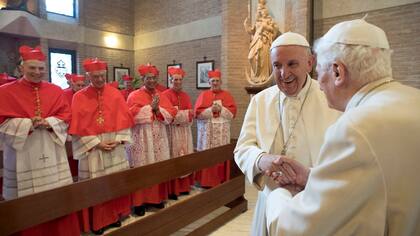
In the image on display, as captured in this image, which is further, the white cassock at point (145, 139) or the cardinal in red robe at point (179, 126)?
the cardinal in red robe at point (179, 126)

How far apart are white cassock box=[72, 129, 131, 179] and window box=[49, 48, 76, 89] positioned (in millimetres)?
7745

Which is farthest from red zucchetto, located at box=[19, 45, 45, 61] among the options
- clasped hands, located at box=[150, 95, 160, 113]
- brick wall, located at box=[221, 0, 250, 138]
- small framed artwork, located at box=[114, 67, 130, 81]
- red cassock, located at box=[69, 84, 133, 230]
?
small framed artwork, located at box=[114, 67, 130, 81]

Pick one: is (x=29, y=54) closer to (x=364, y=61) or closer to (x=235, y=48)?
(x=364, y=61)

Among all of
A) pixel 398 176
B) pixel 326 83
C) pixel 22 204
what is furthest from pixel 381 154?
pixel 22 204

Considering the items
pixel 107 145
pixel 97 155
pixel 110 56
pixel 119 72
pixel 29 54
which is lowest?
pixel 97 155

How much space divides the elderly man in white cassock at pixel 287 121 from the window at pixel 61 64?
1040 cm

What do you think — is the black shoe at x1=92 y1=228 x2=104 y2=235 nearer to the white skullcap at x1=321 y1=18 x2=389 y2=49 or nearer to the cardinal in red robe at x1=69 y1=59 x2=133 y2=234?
the cardinal in red robe at x1=69 y1=59 x2=133 y2=234

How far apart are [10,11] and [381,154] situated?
34.8ft

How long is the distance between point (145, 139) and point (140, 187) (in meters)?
1.89

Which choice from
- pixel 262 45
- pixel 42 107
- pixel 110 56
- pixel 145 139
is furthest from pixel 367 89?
pixel 110 56

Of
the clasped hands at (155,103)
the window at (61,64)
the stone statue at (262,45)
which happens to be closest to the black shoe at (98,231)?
the clasped hands at (155,103)

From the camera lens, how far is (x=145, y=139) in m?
5.20

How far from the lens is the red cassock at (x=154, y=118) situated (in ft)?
16.1

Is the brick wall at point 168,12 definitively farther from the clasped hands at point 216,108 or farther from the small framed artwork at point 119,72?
the clasped hands at point 216,108
